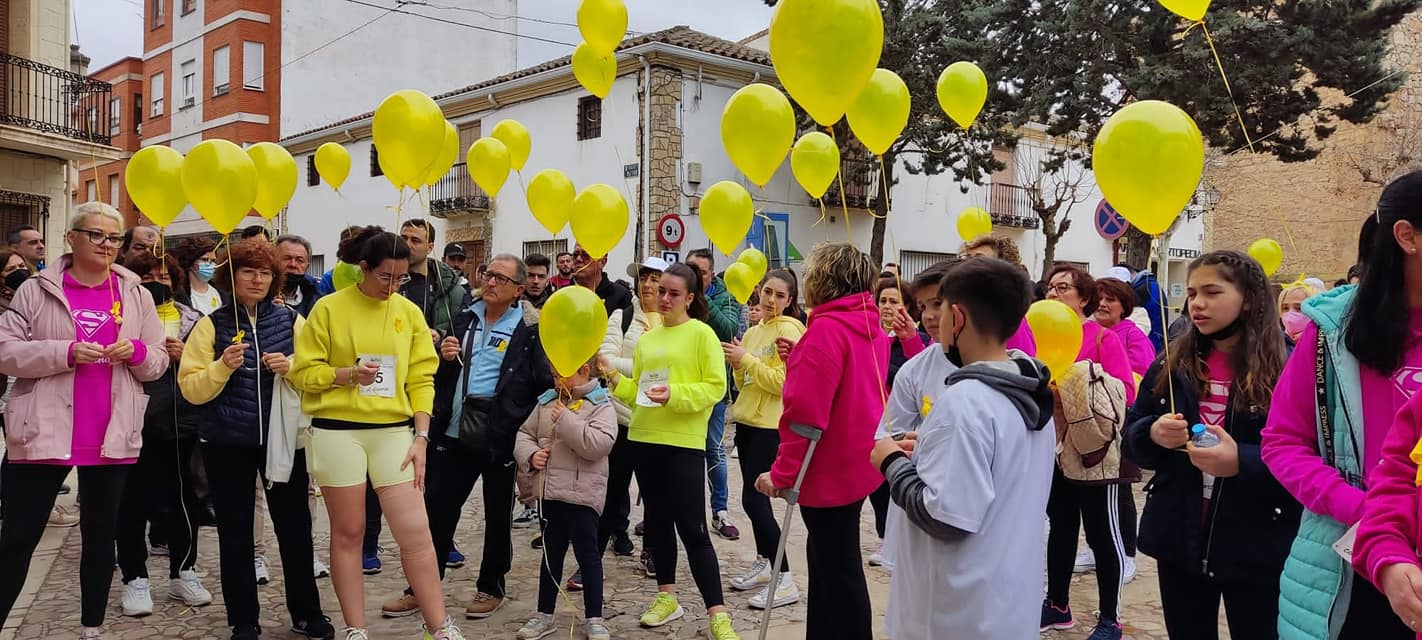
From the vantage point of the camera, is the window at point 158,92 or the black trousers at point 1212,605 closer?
the black trousers at point 1212,605

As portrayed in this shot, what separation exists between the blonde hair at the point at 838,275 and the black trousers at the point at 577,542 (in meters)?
1.45

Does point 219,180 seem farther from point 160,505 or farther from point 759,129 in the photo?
point 759,129

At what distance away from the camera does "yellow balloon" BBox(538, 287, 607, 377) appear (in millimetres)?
3764

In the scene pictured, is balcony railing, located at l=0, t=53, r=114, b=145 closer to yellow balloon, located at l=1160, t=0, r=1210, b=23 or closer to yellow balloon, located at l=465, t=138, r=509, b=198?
yellow balloon, located at l=465, t=138, r=509, b=198

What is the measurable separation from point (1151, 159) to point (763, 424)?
236 centimetres

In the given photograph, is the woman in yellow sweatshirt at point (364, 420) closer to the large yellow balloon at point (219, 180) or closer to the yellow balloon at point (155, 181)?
the large yellow balloon at point (219, 180)

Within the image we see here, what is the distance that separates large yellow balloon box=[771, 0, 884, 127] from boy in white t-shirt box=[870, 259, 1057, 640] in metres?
1.09

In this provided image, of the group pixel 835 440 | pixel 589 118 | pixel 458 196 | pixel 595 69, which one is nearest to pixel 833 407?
pixel 835 440

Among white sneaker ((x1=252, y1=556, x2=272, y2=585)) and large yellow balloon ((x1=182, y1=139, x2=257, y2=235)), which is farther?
white sneaker ((x1=252, y1=556, x2=272, y2=585))

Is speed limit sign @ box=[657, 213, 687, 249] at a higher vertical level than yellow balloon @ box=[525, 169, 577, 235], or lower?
higher

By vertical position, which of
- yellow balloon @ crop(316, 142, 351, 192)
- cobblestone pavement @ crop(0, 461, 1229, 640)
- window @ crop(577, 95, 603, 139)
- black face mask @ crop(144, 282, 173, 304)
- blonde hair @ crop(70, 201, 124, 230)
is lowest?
cobblestone pavement @ crop(0, 461, 1229, 640)

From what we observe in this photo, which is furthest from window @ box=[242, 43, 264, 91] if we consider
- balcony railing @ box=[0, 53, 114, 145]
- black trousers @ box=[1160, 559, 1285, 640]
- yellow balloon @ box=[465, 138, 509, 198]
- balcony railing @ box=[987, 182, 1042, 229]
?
black trousers @ box=[1160, 559, 1285, 640]

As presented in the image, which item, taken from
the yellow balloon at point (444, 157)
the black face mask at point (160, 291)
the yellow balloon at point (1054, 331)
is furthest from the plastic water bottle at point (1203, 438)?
the black face mask at point (160, 291)

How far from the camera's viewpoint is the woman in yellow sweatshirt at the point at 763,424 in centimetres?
458
